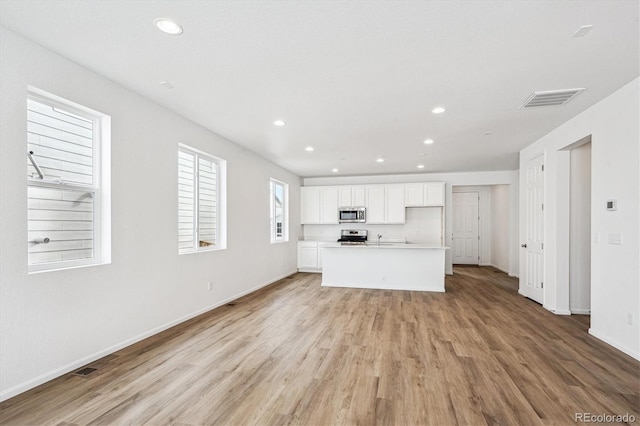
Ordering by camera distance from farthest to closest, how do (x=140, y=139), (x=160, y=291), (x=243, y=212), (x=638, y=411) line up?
(x=243, y=212)
(x=160, y=291)
(x=140, y=139)
(x=638, y=411)

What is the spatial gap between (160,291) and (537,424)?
3.70m

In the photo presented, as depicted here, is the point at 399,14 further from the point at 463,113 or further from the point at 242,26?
the point at 463,113

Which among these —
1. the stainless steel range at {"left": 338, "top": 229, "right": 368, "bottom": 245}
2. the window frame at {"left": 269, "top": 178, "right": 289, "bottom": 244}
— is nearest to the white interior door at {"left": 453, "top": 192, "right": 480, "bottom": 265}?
the stainless steel range at {"left": 338, "top": 229, "right": 368, "bottom": 245}

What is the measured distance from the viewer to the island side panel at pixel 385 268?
19.9 ft

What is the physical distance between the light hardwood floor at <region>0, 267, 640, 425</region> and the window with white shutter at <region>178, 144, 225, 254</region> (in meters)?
1.12

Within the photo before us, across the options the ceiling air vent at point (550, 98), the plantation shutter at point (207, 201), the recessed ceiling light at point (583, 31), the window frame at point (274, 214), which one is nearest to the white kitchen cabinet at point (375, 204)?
the window frame at point (274, 214)

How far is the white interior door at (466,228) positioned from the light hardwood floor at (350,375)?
5.52 metres

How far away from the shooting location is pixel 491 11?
1.97 meters

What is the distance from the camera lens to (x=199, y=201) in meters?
4.53

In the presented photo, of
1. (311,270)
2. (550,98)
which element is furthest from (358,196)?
(550,98)

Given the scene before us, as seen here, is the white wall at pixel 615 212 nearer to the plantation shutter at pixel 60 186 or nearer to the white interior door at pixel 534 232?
the white interior door at pixel 534 232

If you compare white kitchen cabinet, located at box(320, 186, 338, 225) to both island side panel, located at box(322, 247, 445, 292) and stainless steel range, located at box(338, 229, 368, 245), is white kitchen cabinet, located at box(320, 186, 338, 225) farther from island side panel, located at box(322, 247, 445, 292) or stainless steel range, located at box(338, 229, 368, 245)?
island side panel, located at box(322, 247, 445, 292)

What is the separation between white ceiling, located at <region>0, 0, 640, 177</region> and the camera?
1990 mm

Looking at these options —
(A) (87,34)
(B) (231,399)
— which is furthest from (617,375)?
(A) (87,34)
